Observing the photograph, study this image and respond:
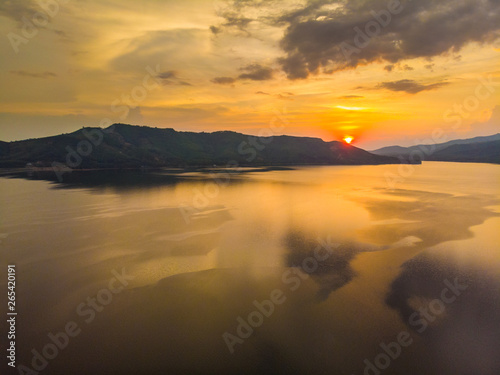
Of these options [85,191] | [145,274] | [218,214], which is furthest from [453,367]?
[85,191]

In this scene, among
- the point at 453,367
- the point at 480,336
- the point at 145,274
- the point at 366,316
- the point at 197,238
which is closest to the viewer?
the point at 453,367

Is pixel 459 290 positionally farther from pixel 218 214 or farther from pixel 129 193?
pixel 129 193

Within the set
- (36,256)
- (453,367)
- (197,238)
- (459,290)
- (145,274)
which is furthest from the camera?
(197,238)

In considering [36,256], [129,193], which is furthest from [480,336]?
[129,193]

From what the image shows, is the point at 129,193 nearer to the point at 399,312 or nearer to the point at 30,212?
the point at 30,212

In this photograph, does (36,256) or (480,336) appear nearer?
(480,336)

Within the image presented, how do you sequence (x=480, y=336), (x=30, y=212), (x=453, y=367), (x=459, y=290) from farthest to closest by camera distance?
(x=30, y=212) → (x=459, y=290) → (x=480, y=336) → (x=453, y=367)
